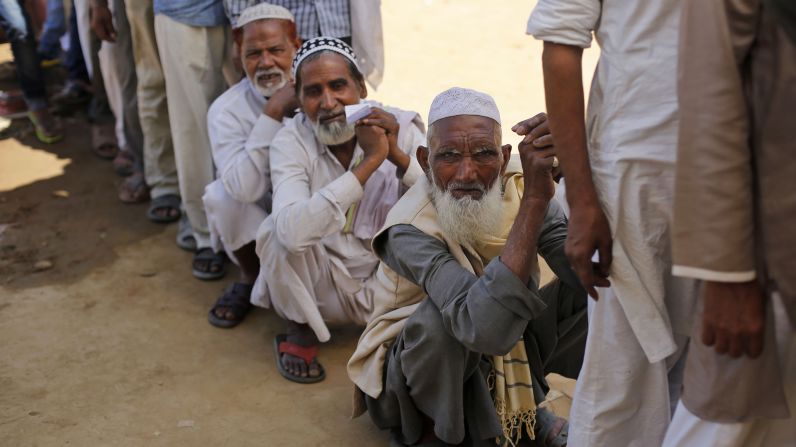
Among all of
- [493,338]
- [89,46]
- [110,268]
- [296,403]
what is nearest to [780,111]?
[493,338]

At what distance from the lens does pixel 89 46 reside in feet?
20.0

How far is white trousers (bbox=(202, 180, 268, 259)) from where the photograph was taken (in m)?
4.30

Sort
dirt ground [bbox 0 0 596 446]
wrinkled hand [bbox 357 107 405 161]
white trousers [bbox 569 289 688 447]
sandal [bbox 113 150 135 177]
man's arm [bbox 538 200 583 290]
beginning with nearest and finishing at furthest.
Answer: white trousers [bbox 569 289 688 447]
man's arm [bbox 538 200 583 290]
dirt ground [bbox 0 0 596 446]
wrinkled hand [bbox 357 107 405 161]
sandal [bbox 113 150 135 177]

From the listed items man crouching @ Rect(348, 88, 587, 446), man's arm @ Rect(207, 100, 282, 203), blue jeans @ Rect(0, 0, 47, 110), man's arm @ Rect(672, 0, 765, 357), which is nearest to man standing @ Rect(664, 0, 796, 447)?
man's arm @ Rect(672, 0, 765, 357)

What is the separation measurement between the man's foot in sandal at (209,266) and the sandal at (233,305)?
1.07 feet

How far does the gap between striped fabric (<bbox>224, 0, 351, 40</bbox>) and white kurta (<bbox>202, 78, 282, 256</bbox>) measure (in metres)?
0.37

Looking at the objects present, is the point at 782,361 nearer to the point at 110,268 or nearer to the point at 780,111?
the point at 780,111

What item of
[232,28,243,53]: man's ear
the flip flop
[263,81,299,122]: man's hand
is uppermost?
[232,28,243,53]: man's ear

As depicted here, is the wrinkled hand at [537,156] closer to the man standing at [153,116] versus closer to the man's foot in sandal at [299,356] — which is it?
the man's foot in sandal at [299,356]

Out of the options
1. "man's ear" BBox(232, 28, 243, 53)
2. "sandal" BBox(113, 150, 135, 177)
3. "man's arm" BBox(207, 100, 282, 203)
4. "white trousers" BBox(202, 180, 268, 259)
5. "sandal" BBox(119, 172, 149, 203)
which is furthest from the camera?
"sandal" BBox(113, 150, 135, 177)

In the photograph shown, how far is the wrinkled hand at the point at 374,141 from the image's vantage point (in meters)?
3.70

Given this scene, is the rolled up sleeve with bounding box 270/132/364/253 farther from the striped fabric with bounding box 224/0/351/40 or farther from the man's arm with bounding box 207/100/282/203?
the striped fabric with bounding box 224/0/351/40

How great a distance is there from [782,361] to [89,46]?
17.1ft

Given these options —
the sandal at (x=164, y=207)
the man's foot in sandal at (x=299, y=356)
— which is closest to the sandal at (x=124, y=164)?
the sandal at (x=164, y=207)
